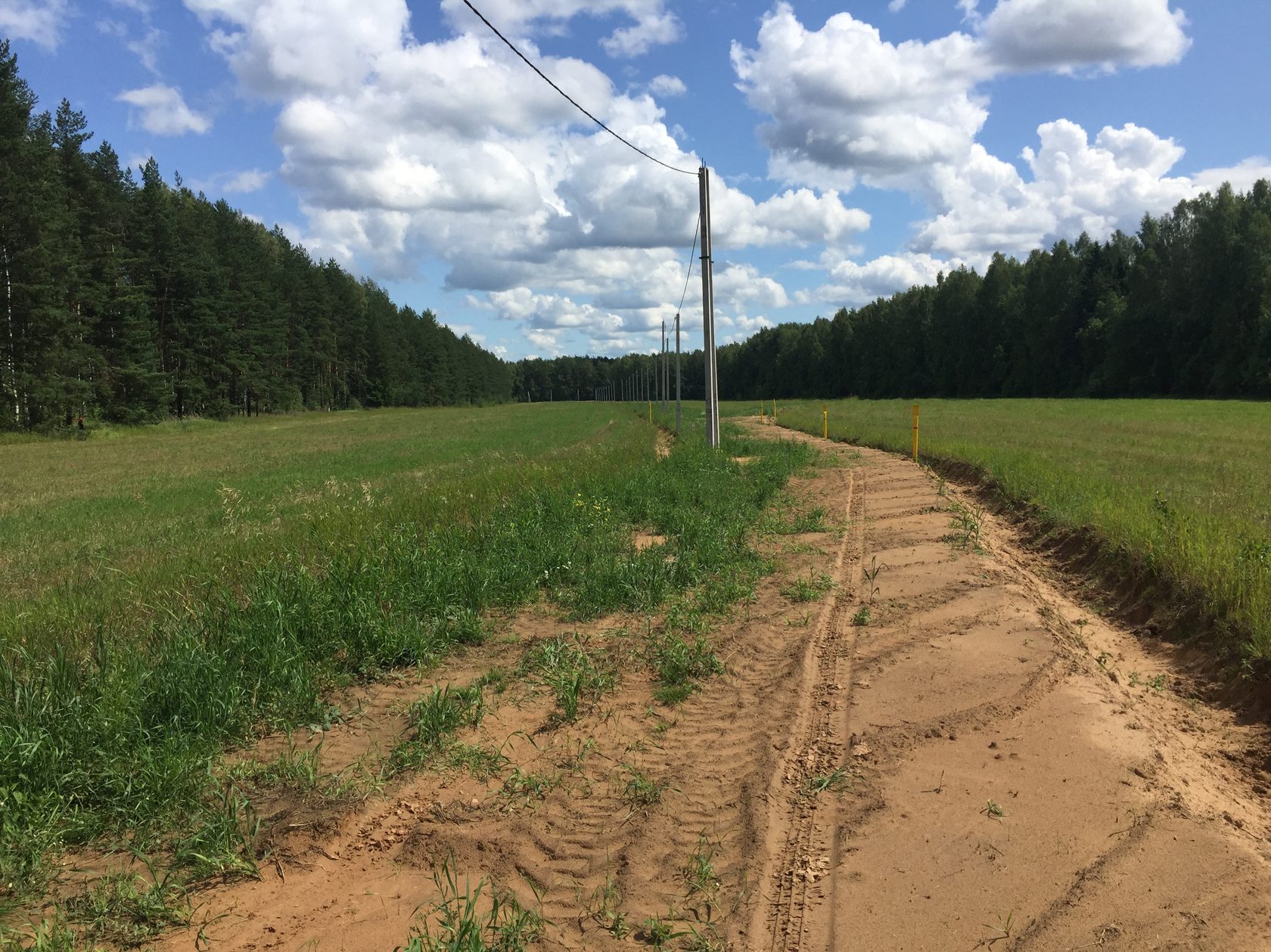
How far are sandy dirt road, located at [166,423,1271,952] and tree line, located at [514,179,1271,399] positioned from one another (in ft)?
204

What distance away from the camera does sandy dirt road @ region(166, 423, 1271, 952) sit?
2.99m

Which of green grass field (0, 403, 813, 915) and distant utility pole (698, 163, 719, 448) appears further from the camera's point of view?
distant utility pole (698, 163, 719, 448)

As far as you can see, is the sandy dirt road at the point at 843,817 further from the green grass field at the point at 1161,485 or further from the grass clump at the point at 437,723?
the green grass field at the point at 1161,485

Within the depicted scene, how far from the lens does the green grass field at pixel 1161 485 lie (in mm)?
5852

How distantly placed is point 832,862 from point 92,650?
4.79m

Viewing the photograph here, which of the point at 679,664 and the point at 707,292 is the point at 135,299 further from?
the point at 679,664

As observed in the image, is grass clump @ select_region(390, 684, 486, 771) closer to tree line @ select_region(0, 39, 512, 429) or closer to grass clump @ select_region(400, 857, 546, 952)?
grass clump @ select_region(400, 857, 546, 952)

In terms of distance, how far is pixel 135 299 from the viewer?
1655 inches

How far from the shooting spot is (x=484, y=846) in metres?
3.55

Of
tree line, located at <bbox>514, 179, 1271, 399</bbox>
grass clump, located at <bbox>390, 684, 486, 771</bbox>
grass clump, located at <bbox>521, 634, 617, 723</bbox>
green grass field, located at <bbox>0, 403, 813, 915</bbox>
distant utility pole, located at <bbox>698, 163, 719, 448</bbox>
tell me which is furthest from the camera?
tree line, located at <bbox>514, 179, 1271, 399</bbox>

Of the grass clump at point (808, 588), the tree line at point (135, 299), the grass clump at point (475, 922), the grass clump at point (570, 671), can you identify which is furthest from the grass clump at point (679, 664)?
the tree line at point (135, 299)

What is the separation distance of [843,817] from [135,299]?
160 ft

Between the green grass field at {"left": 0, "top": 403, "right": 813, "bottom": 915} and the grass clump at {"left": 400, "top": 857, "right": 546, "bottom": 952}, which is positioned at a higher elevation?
the green grass field at {"left": 0, "top": 403, "right": 813, "bottom": 915}

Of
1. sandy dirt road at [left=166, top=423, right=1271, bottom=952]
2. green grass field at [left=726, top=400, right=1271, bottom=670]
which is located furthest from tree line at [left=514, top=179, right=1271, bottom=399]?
sandy dirt road at [left=166, top=423, right=1271, bottom=952]
